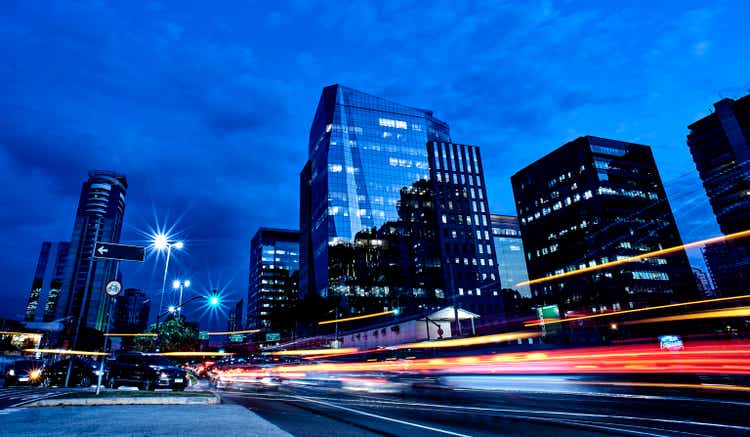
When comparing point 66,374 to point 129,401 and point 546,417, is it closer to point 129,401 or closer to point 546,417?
point 129,401

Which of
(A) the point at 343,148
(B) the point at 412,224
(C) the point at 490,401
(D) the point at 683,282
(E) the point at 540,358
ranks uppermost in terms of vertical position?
(A) the point at 343,148

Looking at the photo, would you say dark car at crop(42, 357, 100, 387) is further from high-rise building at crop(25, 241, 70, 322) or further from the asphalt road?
high-rise building at crop(25, 241, 70, 322)

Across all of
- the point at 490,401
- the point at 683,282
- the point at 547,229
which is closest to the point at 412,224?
the point at 547,229

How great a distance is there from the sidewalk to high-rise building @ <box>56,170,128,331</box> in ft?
569

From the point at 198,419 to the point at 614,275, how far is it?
123m

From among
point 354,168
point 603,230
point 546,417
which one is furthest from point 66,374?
point 603,230

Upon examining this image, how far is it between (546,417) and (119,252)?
661 inches

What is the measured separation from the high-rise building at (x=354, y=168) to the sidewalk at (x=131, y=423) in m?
103

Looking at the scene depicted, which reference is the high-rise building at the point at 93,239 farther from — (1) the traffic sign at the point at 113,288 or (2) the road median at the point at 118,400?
(2) the road median at the point at 118,400

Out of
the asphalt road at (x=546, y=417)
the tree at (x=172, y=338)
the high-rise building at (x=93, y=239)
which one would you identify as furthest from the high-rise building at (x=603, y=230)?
the high-rise building at (x=93, y=239)

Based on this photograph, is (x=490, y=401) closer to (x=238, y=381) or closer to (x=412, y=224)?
(x=238, y=381)

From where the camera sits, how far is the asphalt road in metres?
8.47

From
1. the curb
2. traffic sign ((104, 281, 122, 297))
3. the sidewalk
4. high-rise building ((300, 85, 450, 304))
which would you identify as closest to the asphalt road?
the sidewalk

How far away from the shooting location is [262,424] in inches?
331
